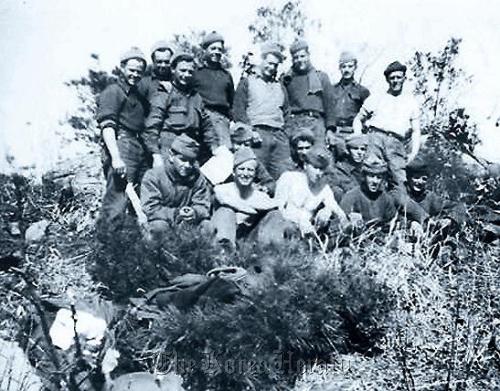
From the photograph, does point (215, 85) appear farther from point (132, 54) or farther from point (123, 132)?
point (123, 132)

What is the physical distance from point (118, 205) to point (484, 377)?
278 cm

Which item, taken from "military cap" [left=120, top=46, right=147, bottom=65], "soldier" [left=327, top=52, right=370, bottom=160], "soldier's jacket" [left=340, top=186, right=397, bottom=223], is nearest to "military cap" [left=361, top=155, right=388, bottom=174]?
"soldier's jacket" [left=340, top=186, right=397, bottom=223]

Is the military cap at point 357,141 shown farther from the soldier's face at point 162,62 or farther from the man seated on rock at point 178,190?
the soldier's face at point 162,62

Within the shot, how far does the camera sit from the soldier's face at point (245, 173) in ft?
15.3

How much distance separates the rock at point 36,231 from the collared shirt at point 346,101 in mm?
2727

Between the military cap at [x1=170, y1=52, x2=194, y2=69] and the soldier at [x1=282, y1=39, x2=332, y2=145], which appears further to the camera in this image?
the soldier at [x1=282, y1=39, x2=332, y2=145]

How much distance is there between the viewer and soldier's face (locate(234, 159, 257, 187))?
465 centimetres

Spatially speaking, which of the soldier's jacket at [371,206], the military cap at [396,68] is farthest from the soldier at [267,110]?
the military cap at [396,68]

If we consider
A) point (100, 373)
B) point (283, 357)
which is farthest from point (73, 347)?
point (283, 357)

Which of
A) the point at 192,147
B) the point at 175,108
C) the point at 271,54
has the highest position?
the point at 271,54

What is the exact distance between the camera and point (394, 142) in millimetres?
5840

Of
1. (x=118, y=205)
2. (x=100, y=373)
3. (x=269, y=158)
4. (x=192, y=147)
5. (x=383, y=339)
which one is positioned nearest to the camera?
(x=100, y=373)

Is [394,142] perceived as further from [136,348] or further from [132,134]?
[136,348]

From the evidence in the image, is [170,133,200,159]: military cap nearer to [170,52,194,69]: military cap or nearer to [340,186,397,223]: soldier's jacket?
[170,52,194,69]: military cap
